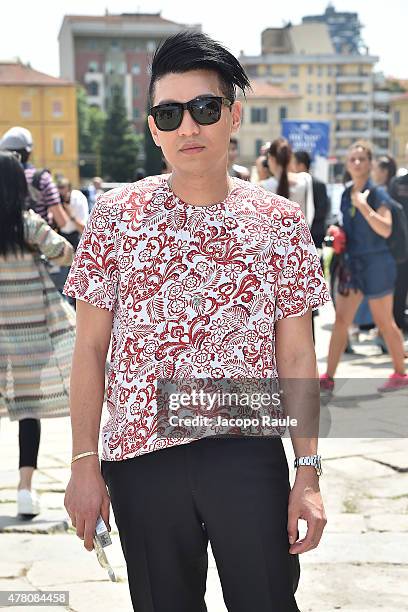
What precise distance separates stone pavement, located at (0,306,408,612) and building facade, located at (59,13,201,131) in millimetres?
119860

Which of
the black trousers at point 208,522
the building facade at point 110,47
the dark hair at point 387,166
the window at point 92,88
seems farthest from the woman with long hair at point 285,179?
the window at point 92,88

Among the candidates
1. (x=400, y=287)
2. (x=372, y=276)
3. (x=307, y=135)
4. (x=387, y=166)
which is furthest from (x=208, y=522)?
(x=307, y=135)

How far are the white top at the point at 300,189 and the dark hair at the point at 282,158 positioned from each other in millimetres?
64

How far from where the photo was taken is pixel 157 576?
2420 millimetres

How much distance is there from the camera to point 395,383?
8328mm

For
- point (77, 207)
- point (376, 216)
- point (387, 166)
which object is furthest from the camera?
point (387, 166)

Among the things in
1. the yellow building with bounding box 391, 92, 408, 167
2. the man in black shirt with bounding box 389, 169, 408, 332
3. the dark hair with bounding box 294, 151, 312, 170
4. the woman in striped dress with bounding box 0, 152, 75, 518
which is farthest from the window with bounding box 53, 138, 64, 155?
the woman in striped dress with bounding box 0, 152, 75, 518

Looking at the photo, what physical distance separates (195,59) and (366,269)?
5971 mm

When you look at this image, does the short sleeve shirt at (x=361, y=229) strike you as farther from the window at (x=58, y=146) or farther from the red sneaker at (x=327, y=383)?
the window at (x=58, y=146)

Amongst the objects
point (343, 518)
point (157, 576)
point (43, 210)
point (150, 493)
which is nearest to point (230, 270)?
point (150, 493)

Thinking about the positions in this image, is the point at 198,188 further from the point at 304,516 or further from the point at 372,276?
the point at 372,276

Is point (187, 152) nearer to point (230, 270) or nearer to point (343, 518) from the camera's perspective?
point (230, 270)

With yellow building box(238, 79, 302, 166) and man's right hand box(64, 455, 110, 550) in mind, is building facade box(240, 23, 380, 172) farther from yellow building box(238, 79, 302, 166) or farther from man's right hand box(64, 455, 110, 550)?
man's right hand box(64, 455, 110, 550)

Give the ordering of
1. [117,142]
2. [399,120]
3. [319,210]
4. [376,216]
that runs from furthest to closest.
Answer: [399,120] < [117,142] < [319,210] < [376,216]
